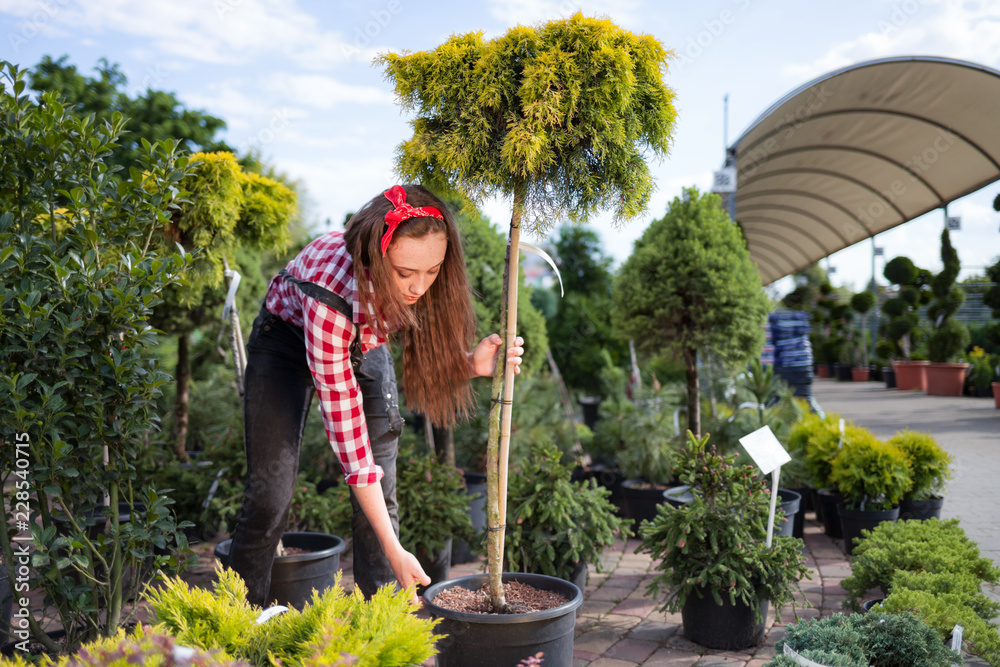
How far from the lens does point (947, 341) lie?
13320 mm

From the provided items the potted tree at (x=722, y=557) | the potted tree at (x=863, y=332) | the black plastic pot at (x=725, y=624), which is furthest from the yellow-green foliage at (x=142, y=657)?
the potted tree at (x=863, y=332)

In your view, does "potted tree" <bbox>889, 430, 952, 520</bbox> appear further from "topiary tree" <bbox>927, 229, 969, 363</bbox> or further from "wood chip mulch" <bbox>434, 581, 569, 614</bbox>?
"topiary tree" <bbox>927, 229, 969, 363</bbox>

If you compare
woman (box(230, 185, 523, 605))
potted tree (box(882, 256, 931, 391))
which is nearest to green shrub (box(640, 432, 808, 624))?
woman (box(230, 185, 523, 605))

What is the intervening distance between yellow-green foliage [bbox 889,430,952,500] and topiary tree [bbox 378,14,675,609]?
9.63 ft

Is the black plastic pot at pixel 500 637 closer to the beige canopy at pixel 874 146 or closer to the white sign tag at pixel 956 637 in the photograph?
the white sign tag at pixel 956 637

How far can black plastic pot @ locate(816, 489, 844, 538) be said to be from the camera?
442 centimetres

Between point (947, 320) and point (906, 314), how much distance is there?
3.20m

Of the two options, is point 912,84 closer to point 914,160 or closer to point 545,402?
point 914,160

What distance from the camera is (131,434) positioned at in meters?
2.21

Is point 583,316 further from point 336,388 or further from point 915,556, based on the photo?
point 336,388

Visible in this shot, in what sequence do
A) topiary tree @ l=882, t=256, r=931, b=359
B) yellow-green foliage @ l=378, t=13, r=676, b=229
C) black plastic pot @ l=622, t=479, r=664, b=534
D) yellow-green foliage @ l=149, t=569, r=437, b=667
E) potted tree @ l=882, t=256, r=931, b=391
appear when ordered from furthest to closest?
1. topiary tree @ l=882, t=256, r=931, b=359
2. potted tree @ l=882, t=256, r=931, b=391
3. black plastic pot @ l=622, t=479, r=664, b=534
4. yellow-green foliage @ l=378, t=13, r=676, b=229
5. yellow-green foliage @ l=149, t=569, r=437, b=667

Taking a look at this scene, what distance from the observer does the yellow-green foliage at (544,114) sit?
1.93 m

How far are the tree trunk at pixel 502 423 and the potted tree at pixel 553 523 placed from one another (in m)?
0.93

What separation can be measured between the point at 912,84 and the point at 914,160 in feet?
8.58
